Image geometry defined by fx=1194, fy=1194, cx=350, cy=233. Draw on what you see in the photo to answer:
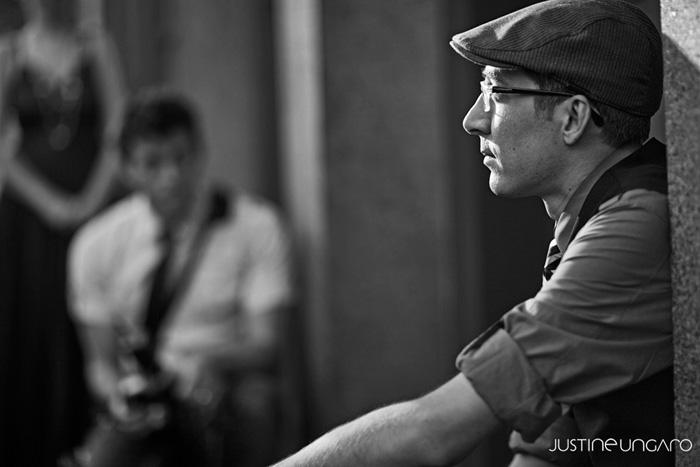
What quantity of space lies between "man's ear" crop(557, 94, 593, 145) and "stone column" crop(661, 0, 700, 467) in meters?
0.15

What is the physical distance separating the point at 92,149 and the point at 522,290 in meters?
2.56

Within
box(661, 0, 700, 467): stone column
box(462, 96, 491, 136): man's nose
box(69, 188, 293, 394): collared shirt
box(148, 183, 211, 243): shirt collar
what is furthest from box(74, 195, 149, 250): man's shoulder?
box(661, 0, 700, 467): stone column

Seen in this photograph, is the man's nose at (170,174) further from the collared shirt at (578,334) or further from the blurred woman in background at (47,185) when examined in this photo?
the collared shirt at (578,334)

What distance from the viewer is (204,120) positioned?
6547mm

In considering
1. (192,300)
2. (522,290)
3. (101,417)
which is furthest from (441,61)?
(101,417)

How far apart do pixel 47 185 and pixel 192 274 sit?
65.5 inches

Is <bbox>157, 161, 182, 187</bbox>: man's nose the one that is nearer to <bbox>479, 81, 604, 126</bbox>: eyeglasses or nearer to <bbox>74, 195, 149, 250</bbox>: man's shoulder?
<bbox>74, 195, 149, 250</bbox>: man's shoulder

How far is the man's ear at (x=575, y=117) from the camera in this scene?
2184 millimetres

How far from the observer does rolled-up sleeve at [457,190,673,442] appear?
6.39 ft

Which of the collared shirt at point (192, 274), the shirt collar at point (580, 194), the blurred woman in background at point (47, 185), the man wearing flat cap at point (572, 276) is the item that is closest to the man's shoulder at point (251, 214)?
the collared shirt at point (192, 274)

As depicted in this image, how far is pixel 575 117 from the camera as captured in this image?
2203 mm

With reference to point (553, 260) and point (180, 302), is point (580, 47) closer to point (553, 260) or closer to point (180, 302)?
point (553, 260)

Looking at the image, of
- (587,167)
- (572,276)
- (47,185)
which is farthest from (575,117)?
(47,185)

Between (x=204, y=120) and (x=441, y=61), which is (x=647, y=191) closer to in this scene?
(x=441, y=61)
